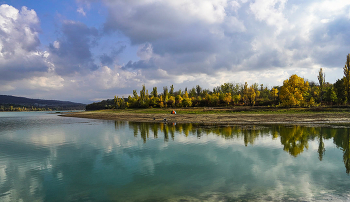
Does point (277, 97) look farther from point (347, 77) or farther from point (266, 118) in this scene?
point (266, 118)

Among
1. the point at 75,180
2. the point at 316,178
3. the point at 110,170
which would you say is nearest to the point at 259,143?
the point at 316,178

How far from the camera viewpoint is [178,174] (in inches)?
469

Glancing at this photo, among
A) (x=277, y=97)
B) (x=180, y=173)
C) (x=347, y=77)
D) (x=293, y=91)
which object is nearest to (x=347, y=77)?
(x=347, y=77)

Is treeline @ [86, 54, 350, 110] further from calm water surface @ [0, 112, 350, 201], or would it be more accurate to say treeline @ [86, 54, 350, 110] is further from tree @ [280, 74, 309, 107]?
calm water surface @ [0, 112, 350, 201]

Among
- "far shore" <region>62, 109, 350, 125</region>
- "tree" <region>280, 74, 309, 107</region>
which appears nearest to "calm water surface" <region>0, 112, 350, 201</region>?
"far shore" <region>62, 109, 350, 125</region>

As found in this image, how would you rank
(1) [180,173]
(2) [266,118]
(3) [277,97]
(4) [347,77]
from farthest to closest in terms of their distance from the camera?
(3) [277,97], (4) [347,77], (2) [266,118], (1) [180,173]

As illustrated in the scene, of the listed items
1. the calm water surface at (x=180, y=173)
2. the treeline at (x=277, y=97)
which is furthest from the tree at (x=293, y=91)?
the calm water surface at (x=180, y=173)

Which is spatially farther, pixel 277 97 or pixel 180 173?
pixel 277 97

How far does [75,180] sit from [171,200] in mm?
6236

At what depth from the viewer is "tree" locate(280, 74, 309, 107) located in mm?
63109

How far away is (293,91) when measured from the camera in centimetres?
6512

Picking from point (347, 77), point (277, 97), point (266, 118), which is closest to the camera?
point (266, 118)

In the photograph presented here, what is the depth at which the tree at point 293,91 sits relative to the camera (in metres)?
63.1

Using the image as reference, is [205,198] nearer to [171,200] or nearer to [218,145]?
[171,200]
